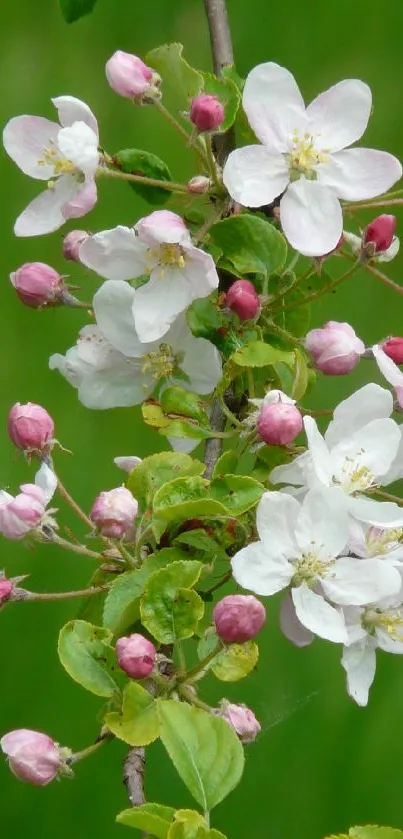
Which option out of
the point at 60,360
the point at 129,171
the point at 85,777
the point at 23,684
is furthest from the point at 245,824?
the point at 129,171

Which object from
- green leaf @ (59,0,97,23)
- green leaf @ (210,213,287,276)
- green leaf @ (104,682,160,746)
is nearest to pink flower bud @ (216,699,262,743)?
green leaf @ (104,682,160,746)

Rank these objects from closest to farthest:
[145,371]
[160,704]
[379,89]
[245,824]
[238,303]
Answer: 1. [160,704]
2. [238,303]
3. [145,371]
4. [245,824]
5. [379,89]

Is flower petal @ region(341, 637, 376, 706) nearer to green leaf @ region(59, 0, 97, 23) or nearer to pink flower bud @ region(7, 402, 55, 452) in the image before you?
pink flower bud @ region(7, 402, 55, 452)

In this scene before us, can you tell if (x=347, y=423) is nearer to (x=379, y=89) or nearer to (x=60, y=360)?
(x=60, y=360)

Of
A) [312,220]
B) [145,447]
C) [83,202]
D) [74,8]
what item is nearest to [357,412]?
[312,220]

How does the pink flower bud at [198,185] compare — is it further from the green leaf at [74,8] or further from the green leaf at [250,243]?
the green leaf at [74,8]

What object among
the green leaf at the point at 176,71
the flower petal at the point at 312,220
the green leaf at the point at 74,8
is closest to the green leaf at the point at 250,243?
the flower petal at the point at 312,220
